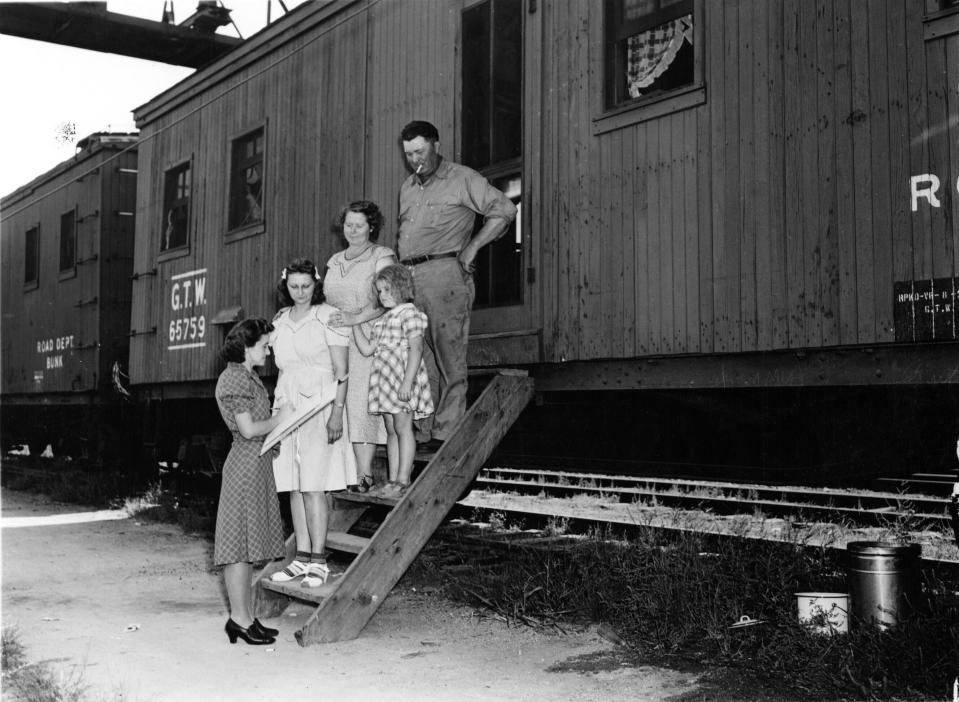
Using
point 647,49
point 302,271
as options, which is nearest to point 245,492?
point 302,271

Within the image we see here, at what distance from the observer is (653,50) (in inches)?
203

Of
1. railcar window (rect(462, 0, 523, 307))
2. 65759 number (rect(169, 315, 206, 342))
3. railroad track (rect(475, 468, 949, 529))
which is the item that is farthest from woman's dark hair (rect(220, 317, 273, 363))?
65759 number (rect(169, 315, 206, 342))

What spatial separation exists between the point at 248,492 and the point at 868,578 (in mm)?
2578

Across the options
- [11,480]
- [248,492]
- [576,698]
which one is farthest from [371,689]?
[11,480]

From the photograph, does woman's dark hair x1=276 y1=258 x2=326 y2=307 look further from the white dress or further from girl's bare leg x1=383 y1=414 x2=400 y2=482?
girl's bare leg x1=383 y1=414 x2=400 y2=482

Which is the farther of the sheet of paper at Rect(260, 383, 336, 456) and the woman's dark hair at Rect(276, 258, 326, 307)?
the woman's dark hair at Rect(276, 258, 326, 307)

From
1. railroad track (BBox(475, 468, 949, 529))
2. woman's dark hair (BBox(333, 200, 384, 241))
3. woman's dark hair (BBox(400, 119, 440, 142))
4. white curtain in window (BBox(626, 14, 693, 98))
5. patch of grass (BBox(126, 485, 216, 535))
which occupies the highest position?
white curtain in window (BBox(626, 14, 693, 98))

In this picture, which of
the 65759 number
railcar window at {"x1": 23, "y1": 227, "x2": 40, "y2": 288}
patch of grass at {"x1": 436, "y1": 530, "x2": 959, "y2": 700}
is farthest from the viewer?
railcar window at {"x1": 23, "y1": 227, "x2": 40, "y2": 288}

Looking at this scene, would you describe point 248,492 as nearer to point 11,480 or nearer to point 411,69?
point 411,69

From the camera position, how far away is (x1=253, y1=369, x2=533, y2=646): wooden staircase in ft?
14.1

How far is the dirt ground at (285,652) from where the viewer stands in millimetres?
3633

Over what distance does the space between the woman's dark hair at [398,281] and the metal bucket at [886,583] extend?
230 centimetres

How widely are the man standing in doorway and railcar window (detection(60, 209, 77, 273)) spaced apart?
8.84 m

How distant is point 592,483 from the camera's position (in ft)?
35.1
